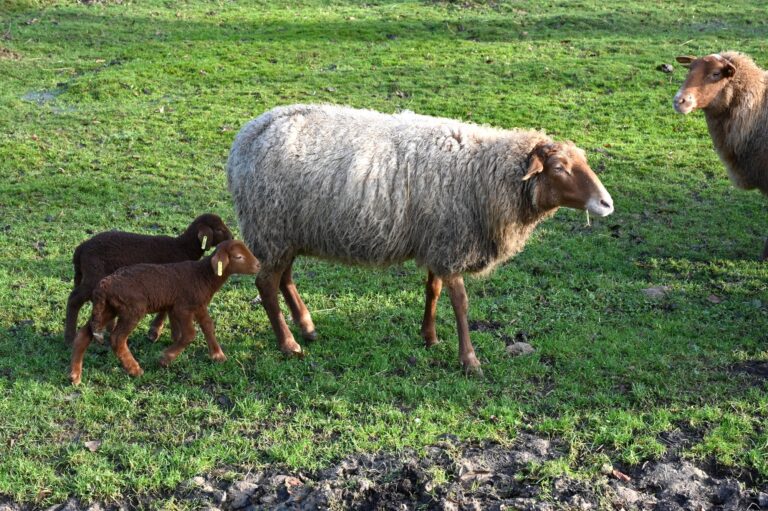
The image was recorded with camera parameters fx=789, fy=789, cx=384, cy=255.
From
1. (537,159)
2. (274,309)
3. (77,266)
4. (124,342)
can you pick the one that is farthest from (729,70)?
(77,266)

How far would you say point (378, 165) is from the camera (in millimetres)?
6402

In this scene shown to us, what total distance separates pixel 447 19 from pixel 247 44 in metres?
5.35

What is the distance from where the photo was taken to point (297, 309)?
22.9 ft

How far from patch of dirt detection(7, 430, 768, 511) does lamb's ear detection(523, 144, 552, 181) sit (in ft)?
7.18

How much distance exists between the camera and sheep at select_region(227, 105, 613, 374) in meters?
6.30

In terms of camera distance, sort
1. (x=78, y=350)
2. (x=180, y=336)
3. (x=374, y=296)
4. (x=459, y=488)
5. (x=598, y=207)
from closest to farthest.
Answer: (x=459, y=488) → (x=78, y=350) → (x=598, y=207) → (x=180, y=336) → (x=374, y=296)

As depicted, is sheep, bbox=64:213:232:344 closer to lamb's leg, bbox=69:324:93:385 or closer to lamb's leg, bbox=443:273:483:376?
lamb's leg, bbox=69:324:93:385

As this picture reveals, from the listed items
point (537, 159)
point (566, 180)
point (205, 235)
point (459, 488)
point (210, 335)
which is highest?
point (537, 159)

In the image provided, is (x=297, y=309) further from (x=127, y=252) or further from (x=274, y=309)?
(x=127, y=252)

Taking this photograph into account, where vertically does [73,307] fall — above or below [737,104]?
below

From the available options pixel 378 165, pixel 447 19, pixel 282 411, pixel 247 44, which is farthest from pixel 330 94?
pixel 282 411

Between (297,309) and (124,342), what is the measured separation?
155 cm

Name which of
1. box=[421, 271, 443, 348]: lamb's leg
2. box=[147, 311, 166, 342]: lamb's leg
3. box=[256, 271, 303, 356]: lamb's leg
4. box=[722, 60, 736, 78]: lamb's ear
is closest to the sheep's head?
box=[256, 271, 303, 356]: lamb's leg

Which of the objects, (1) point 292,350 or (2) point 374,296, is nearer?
(1) point 292,350
